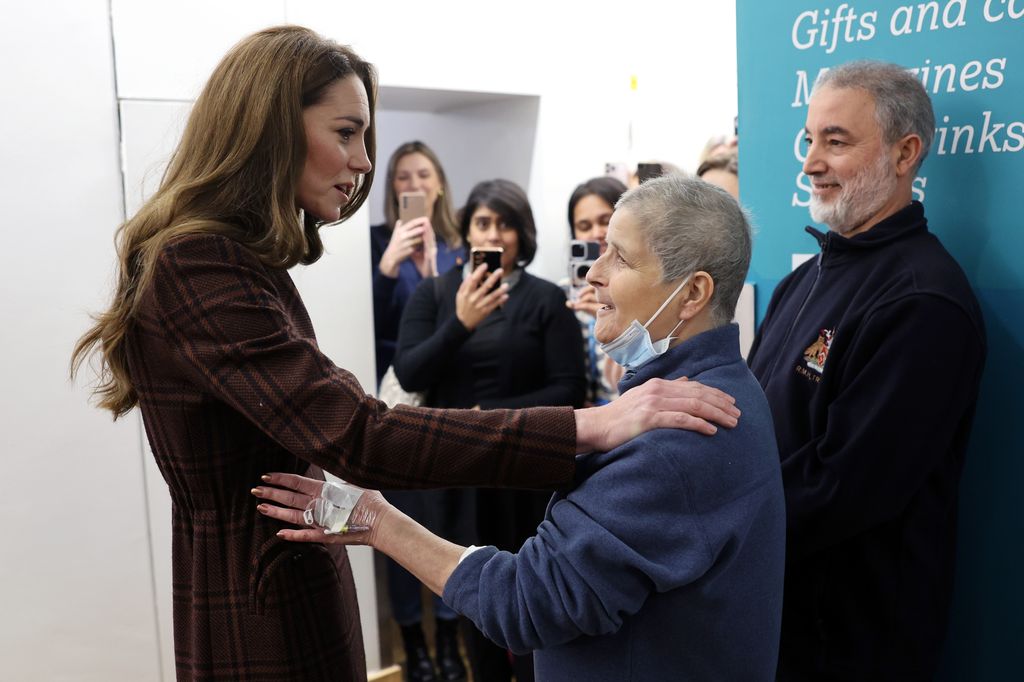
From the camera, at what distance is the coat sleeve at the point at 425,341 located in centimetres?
329

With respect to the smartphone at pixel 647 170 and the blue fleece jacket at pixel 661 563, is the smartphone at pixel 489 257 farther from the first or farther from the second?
the blue fleece jacket at pixel 661 563

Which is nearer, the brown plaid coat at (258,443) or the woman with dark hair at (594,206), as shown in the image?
the brown plaid coat at (258,443)

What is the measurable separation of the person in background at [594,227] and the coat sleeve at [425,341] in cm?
49

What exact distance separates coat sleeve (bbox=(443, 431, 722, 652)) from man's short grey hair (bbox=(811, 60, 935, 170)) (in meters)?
1.16

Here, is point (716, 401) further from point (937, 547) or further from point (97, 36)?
point (97, 36)

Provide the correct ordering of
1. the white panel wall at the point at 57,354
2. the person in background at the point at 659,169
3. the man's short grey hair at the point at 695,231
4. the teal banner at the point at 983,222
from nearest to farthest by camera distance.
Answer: the man's short grey hair at the point at 695,231, the person in background at the point at 659,169, the teal banner at the point at 983,222, the white panel wall at the point at 57,354

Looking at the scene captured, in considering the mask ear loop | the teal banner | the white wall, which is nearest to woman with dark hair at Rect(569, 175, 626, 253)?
the white wall

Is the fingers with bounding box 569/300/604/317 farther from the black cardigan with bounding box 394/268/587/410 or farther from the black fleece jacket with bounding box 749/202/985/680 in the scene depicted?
the black fleece jacket with bounding box 749/202/985/680

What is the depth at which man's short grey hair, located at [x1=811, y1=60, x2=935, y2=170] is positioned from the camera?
6.93 feet

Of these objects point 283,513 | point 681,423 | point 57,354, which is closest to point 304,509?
point 283,513

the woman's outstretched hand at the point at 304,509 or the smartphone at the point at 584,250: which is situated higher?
the smartphone at the point at 584,250

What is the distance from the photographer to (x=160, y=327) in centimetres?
144

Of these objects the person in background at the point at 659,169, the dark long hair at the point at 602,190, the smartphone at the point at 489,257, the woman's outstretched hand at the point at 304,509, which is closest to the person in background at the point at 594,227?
the dark long hair at the point at 602,190

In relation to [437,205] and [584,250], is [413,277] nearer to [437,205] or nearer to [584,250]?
[437,205]
